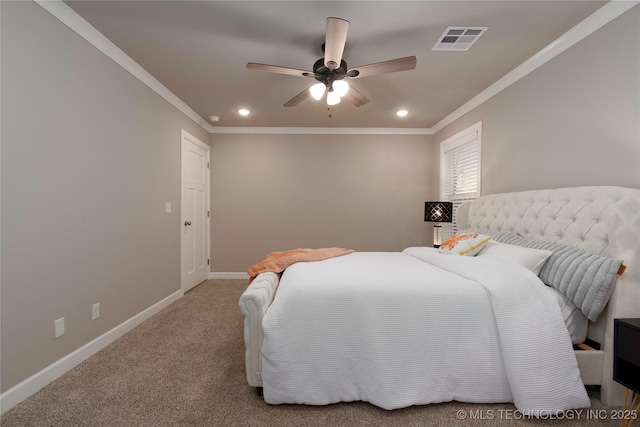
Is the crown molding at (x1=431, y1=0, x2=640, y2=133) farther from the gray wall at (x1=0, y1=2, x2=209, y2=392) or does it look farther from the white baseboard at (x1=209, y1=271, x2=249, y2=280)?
the white baseboard at (x1=209, y1=271, x2=249, y2=280)

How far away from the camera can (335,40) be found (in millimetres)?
1882

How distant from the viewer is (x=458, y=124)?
13.3 ft

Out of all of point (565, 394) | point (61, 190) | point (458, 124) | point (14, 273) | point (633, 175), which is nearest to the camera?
point (565, 394)

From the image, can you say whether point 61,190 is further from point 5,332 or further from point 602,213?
point 602,213

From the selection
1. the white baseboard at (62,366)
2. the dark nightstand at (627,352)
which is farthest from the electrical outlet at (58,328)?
the dark nightstand at (627,352)

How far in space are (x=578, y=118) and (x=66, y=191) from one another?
12.5 feet

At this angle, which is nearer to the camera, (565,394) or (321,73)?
(565,394)

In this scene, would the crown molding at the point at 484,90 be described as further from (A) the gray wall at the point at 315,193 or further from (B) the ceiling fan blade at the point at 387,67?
(B) the ceiling fan blade at the point at 387,67

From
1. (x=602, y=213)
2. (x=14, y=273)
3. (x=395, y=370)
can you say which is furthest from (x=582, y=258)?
(x=14, y=273)

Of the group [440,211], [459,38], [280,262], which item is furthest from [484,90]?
[280,262]

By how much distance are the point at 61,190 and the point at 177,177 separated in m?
1.75

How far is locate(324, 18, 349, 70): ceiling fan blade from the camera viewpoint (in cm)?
173

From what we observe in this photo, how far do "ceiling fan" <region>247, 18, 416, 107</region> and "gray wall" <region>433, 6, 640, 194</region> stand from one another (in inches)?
50.0

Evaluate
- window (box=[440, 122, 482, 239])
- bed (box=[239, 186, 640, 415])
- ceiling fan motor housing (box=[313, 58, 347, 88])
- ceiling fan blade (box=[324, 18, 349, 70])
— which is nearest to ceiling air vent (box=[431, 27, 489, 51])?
ceiling fan motor housing (box=[313, 58, 347, 88])
